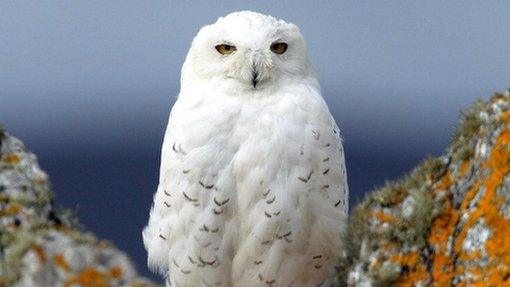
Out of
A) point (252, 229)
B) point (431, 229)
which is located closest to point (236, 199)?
point (252, 229)

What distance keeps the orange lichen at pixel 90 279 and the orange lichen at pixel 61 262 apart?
7 cm

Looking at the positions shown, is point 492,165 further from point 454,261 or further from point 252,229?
point 252,229

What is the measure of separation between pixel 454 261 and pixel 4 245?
2.26 metres

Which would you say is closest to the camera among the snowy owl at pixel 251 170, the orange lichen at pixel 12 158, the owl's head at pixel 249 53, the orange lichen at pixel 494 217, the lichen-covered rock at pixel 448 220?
the orange lichen at pixel 494 217

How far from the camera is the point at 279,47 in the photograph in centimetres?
795

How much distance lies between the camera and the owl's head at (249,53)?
7691mm

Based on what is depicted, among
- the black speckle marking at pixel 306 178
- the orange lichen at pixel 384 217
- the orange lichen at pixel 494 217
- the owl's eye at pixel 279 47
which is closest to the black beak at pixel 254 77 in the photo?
the owl's eye at pixel 279 47

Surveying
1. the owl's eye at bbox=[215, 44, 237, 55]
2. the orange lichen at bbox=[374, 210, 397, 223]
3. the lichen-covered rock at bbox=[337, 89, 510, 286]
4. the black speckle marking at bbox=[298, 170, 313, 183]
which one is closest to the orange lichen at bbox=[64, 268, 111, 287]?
the lichen-covered rock at bbox=[337, 89, 510, 286]

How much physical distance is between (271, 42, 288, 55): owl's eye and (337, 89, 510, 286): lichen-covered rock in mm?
2943

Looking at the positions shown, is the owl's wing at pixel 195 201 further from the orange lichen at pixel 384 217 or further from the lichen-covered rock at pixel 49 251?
the orange lichen at pixel 384 217

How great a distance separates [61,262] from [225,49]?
396 cm

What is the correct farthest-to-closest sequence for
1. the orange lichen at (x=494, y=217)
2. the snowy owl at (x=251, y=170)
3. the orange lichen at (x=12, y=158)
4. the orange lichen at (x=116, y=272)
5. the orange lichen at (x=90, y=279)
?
the snowy owl at (x=251, y=170)
the orange lichen at (x=12, y=158)
the orange lichen at (x=494, y=217)
the orange lichen at (x=116, y=272)
the orange lichen at (x=90, y=279)

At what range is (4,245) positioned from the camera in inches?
180

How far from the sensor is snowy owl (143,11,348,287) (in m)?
7.54
